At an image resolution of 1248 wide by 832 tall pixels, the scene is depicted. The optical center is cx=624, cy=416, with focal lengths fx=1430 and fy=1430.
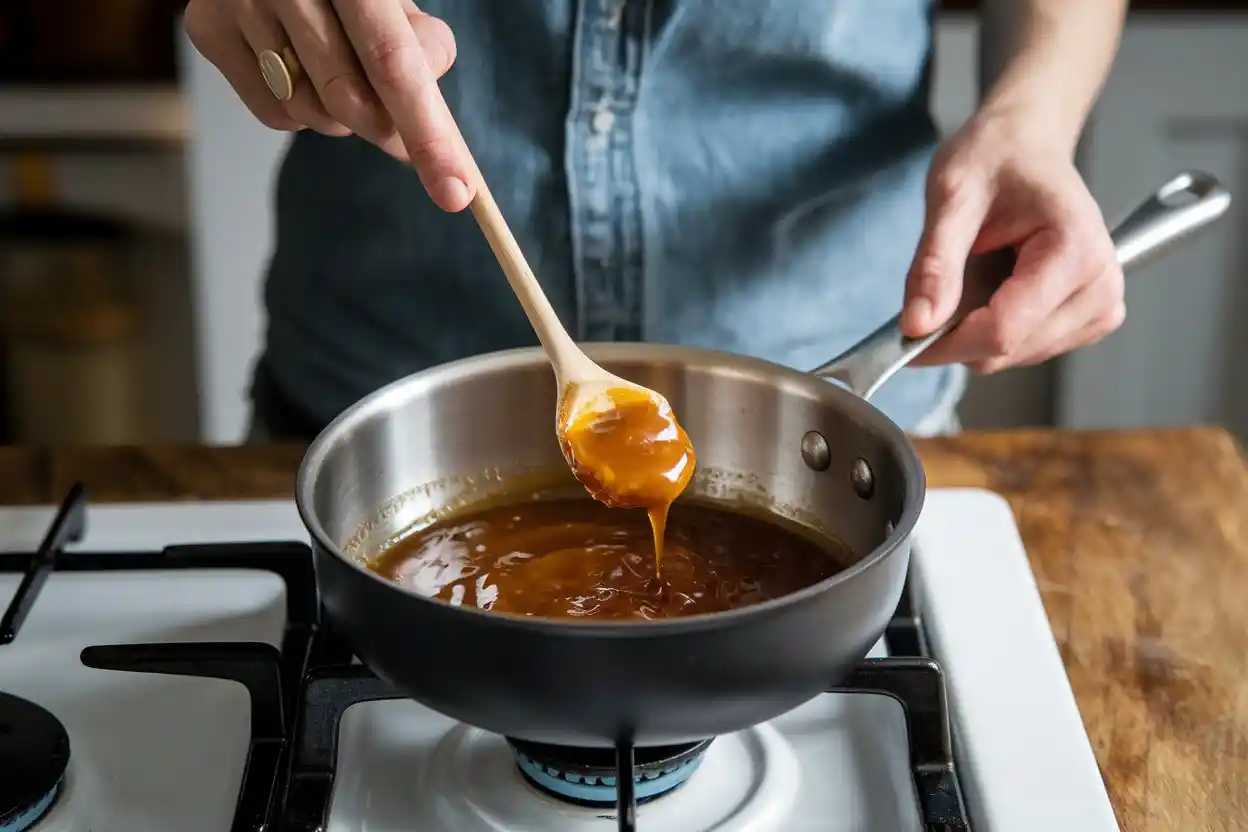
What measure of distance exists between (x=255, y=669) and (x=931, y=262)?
364mm

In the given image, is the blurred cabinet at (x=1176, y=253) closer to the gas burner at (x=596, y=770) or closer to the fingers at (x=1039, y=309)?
the fingers at (x=1039, y=309)

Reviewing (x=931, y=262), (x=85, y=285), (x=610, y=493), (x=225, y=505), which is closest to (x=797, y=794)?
(x=610, y=493)

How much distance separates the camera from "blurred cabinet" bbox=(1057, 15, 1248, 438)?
1.52 m

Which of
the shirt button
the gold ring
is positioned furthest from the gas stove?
the shirt button

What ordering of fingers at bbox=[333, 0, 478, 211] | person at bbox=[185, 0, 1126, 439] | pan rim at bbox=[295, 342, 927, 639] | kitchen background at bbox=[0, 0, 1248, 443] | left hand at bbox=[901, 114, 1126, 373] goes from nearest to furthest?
pan rim at bbox=[295, 342, 927, 639] → fingers at bbox=[333, 0, 478, 211] → left hand at bbox=[901, 114, 1126, 373] → person at bbox=[185, 0, 1126, 439] → kitchen background at bbox=[0, 0, 1248, 443]

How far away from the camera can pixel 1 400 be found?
1.82m

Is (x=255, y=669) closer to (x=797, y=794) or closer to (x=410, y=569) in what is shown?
(x=410, y=569)

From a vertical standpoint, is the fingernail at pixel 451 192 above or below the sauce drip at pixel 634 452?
above

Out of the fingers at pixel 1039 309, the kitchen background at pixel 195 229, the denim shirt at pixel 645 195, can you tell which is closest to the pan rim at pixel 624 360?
the fingers at pixel 1039 309

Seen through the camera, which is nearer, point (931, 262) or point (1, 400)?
point (931, 262)

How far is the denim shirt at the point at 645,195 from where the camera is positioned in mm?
873

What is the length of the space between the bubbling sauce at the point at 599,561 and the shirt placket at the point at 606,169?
0.21 meters

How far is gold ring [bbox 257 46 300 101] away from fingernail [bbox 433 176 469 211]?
4.0 inches

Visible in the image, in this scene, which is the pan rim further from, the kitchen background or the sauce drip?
the kitchen background
